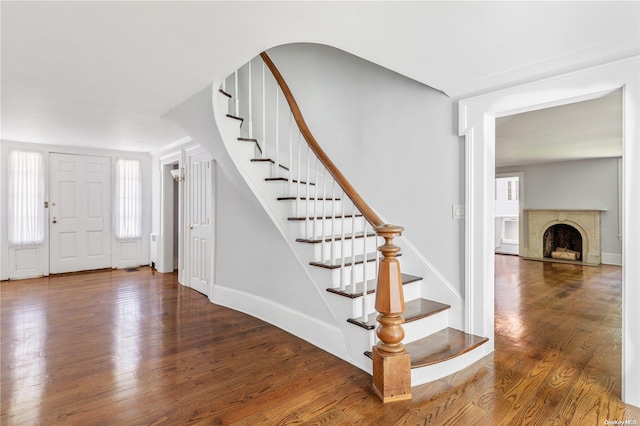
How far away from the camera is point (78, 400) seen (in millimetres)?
1992

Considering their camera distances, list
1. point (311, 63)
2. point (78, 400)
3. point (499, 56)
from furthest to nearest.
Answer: point (311, 63)
point (499, 56)
point (78, 400)

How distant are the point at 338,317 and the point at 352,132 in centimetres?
204

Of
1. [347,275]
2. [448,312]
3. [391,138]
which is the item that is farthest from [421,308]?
[391,138]

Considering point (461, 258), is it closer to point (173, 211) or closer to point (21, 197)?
point (173, 211)

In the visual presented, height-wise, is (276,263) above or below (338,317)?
above

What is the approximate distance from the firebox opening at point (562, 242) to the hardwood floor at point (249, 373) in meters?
3.77

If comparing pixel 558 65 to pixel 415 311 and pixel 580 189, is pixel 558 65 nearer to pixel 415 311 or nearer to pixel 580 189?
pixel 415 311

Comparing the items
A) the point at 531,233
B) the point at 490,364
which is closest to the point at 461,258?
the point at 490,364

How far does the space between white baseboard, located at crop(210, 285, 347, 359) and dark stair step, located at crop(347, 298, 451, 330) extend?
345mm

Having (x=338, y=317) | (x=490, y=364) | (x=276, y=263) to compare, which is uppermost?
(x=276, y=263)

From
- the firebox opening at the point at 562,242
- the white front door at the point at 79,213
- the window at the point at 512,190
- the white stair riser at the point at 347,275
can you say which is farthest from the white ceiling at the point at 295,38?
the window at the point at 512,190

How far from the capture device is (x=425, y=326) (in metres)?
2.61

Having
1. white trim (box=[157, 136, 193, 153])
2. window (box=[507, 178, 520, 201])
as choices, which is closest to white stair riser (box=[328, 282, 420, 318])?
white trim (box=[157, 136, 193, 153])

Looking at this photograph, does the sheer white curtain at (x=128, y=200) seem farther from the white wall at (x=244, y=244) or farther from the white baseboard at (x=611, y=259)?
the white baseboard at (x=611, y=259)
